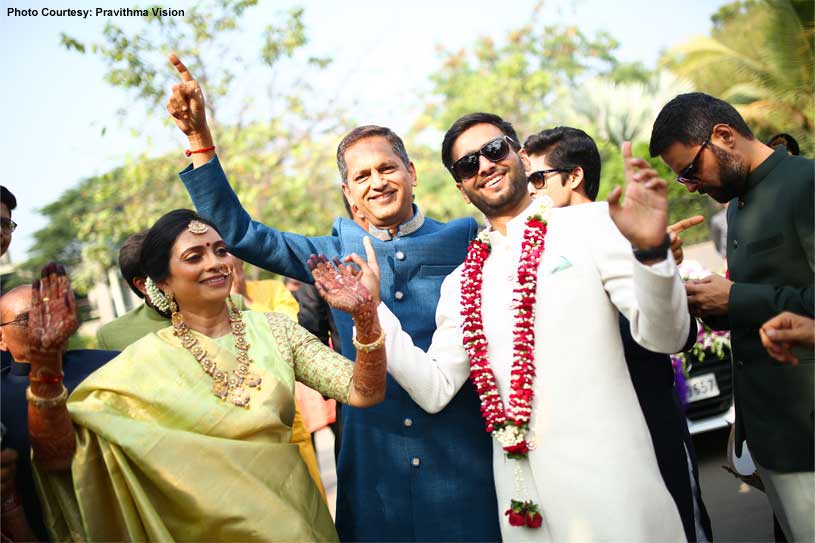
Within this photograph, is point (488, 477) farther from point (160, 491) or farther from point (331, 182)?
point (331, 182)

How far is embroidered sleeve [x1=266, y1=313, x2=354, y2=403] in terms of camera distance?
3.09 m

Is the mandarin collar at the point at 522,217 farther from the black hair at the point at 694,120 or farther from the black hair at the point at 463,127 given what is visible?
the black hair at the point at 694,120

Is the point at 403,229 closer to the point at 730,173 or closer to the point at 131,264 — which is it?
the point at 730,173

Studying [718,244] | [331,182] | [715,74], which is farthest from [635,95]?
[718,244]

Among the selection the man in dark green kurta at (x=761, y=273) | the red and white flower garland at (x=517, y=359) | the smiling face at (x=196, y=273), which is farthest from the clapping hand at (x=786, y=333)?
the smiling face at (x=196, y=273)

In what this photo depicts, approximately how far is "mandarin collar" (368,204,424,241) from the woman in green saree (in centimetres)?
54

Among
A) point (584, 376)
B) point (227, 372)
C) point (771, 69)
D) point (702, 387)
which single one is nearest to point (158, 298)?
point (227, 372)

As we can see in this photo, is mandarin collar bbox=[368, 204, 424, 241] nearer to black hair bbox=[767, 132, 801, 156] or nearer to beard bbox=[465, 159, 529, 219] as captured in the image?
beard bbox=[465, 159, 529, 219]

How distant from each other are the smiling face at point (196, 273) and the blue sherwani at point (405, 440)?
171 millimetres

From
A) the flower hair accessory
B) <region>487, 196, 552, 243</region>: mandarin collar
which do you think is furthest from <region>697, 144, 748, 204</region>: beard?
the flower hair accessory

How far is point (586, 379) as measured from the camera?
2742 millimetres

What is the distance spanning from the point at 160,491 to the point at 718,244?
7117mm

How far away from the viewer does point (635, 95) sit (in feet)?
72.4

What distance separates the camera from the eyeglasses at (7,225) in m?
3.37
